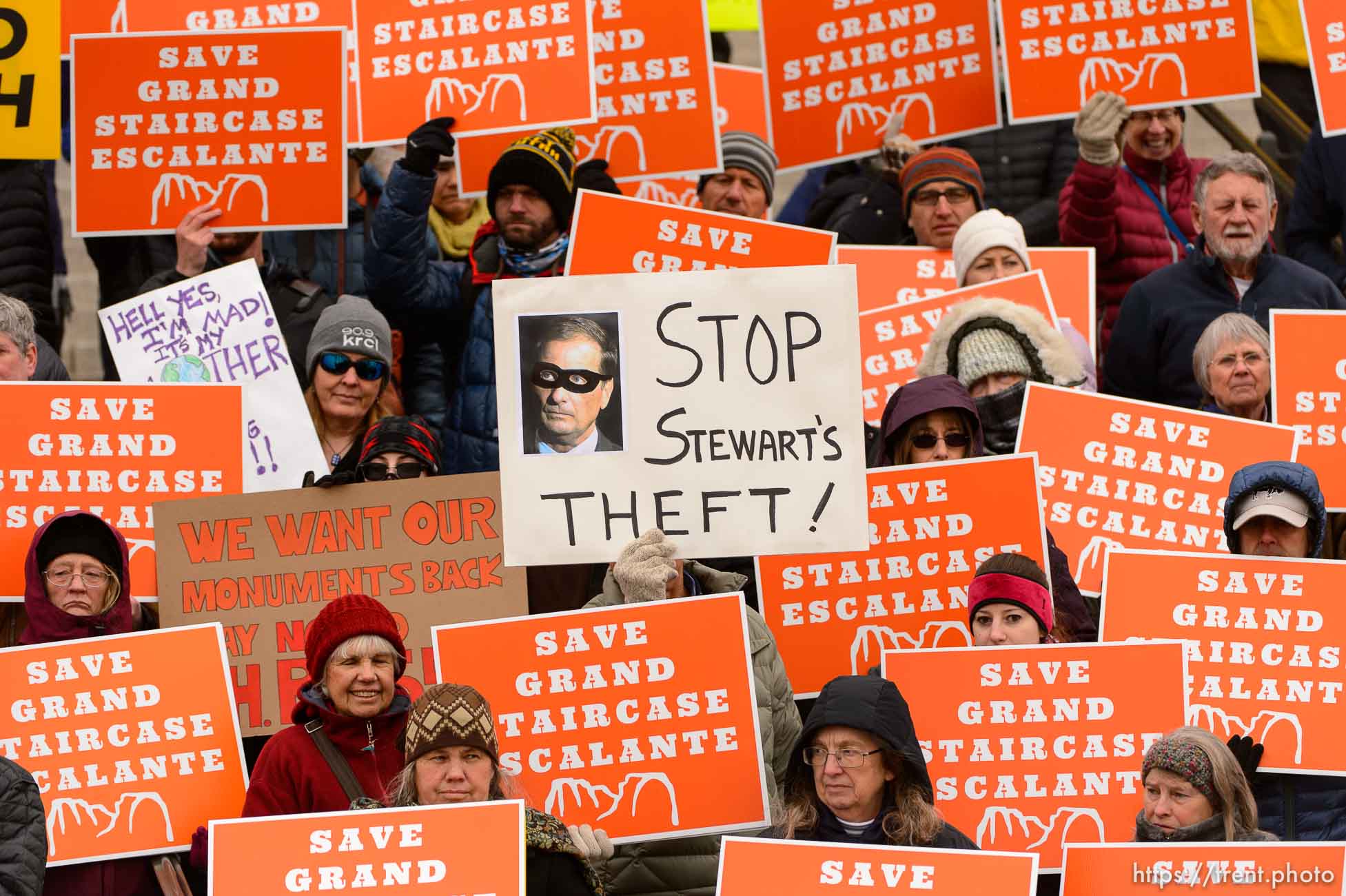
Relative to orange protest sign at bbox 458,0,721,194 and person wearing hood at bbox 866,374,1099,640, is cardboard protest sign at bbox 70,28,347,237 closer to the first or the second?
orange protest sign at bbox 458,0,721,194

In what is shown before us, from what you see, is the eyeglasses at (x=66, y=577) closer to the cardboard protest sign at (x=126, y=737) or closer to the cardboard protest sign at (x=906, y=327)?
the cardboard protest sign at (x=126, y=737)

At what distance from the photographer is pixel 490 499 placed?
27.5 ft

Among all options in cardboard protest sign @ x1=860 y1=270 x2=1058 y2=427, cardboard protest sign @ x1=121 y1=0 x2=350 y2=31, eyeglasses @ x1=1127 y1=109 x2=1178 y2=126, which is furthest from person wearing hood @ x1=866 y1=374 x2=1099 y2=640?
cardboard protest sign @ x1=121 y1=0 x2=350 y2=31

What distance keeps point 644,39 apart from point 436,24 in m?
1.00

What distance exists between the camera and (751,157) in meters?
11.4

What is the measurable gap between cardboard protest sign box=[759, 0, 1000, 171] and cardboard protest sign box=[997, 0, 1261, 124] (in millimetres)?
316

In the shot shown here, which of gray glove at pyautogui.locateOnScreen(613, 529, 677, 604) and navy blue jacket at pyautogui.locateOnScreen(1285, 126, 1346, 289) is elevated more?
navy blue jacket at pyautogui.locateOnScreen(1285, 126, 1346, 289)

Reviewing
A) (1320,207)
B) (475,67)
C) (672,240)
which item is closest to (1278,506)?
(672,240)

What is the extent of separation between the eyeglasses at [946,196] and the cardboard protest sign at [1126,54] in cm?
39

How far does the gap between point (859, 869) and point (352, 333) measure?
3.82m

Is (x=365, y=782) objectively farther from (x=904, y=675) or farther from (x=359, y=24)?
(x=359, y=24)

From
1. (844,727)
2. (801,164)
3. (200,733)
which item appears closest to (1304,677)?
(844,727)

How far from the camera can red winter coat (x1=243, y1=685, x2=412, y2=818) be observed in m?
7.29

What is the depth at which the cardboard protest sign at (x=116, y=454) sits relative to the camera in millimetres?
8852
